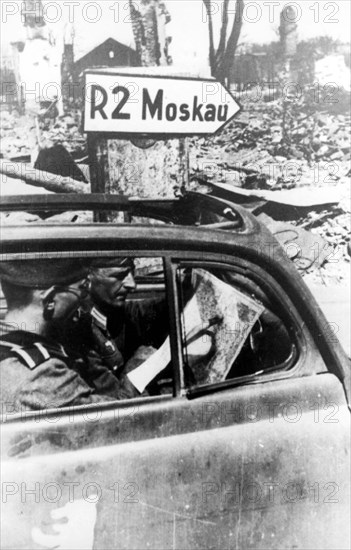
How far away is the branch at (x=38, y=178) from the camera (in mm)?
6051

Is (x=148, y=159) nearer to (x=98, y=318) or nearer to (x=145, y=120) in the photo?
(x=145, y=120)

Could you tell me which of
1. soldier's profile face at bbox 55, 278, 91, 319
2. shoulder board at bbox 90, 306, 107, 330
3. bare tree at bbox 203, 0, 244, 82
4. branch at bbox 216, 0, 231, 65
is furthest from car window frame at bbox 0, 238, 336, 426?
branch at bbox 216, 0, 231, 65

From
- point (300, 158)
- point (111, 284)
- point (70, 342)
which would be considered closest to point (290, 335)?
point (111, 284)

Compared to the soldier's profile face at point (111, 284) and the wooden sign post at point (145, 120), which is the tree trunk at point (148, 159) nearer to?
the wooden sign post at point (145, 120)

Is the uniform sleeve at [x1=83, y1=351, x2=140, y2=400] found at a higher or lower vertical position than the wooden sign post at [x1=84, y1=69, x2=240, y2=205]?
lower

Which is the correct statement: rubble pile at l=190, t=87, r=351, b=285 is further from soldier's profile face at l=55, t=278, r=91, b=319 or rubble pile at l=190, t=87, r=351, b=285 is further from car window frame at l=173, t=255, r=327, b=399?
soldier's profile face at l=55, t=278, r=91, b=319

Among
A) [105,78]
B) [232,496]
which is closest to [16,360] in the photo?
[232,496]

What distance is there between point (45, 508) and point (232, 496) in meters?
0.62

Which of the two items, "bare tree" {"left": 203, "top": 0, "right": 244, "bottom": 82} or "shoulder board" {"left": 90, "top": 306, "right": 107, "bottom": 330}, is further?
"bare tree" {"left": 203, "top": 0, "right": 244, "bottom": 82}

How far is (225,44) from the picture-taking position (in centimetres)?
630

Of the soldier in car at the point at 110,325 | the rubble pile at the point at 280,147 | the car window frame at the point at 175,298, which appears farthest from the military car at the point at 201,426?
the rubble pile at the point at 280,147

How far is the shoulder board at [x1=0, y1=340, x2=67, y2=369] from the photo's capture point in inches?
65.8

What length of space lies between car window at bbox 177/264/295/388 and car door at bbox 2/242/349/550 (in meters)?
0.01

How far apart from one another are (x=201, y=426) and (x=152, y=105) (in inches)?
146
